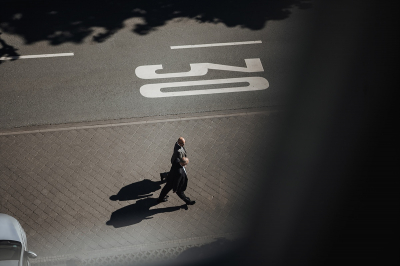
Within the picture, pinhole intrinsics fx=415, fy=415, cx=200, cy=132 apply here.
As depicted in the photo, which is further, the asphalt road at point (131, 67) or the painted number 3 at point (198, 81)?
the painted number 3 at point (198, 81)

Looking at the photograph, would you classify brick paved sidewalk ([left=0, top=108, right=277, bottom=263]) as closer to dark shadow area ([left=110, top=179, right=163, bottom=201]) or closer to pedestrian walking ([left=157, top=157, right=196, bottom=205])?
dark shadow area ([left=110, top=179, right=163, bottom=201])

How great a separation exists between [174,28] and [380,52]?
6.53 meters

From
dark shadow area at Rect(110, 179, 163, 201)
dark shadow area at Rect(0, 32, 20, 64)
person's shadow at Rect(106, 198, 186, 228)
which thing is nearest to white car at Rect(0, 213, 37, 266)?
person's shadow at Rect(106, 198, 186, 228)

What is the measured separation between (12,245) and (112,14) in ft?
28.1

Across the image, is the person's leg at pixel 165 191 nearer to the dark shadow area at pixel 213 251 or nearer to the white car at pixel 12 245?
the dark shadow area at pixel 213 251

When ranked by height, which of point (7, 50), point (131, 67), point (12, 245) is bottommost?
point (12, 245)

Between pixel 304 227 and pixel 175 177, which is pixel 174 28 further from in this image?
pixel 304 227

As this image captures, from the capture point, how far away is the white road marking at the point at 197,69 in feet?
39.4

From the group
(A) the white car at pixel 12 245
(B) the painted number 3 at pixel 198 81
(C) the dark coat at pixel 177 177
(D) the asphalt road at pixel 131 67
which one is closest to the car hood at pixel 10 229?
(A) the white car at pixel 12 245

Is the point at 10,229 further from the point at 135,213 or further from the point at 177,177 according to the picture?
the point at 177,177

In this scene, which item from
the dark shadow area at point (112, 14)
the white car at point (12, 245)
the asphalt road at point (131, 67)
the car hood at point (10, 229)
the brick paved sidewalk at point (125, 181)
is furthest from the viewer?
the dark shadow area at point (112, 14)

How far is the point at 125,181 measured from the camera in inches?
381

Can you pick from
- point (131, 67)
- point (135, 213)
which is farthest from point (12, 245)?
point (131, 67)

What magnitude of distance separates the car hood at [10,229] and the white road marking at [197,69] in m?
5.43
